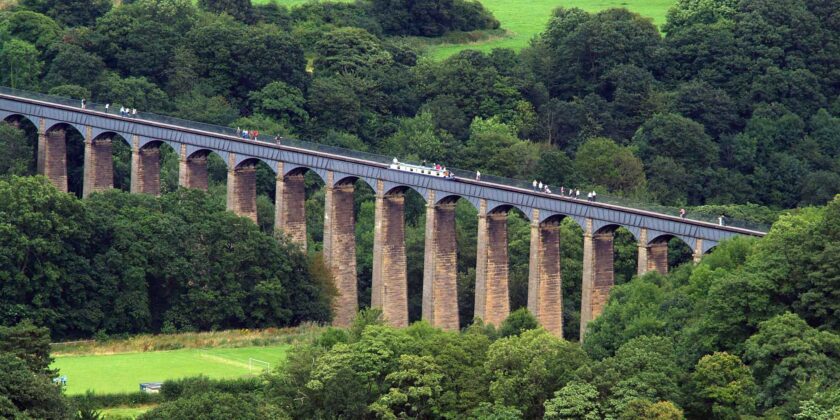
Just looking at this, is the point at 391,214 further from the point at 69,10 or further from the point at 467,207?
the point at 69,10

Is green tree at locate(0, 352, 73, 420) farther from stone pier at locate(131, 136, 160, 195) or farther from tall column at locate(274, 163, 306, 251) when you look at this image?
stone pier at locate(131, 136, 160, 195)

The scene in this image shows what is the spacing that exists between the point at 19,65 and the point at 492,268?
5159cm

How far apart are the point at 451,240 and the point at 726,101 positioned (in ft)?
133

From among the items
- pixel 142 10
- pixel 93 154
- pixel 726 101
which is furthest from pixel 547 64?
pixel 93 154

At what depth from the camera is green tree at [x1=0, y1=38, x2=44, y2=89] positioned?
182m

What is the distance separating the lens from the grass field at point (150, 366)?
421 ft

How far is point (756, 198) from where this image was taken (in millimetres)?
173500

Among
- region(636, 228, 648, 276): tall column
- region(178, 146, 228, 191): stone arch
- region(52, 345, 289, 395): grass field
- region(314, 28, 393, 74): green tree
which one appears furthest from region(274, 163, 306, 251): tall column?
region(314, 28, 393, 74): green tree

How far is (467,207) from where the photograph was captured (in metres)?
167

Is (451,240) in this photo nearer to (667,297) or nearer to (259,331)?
(259,331)

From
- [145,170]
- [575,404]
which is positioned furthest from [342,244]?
[575,404]

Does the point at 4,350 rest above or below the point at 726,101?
below

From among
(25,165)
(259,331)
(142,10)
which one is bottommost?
(259,331)

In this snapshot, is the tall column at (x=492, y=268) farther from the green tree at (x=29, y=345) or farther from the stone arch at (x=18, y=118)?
the stone arch at (x=18, y=118)
